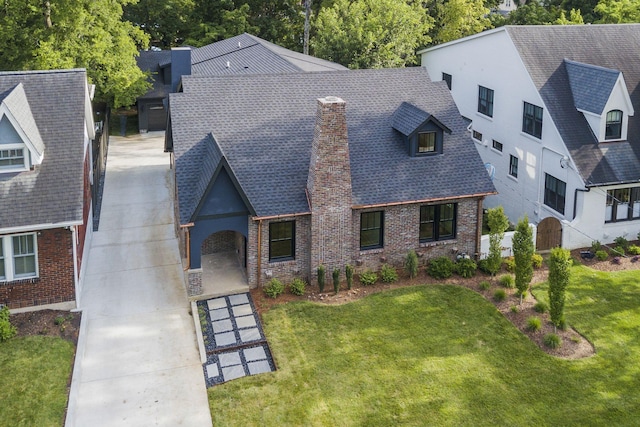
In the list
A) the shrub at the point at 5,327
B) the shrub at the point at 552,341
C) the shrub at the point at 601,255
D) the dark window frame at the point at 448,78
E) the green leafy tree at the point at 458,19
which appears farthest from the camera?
the green leafy tree at the point at 458,19

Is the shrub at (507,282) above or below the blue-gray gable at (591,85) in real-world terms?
below

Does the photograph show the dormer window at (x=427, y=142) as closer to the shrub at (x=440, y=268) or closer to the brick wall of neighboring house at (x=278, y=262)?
the shrub at (x=440, y=268)

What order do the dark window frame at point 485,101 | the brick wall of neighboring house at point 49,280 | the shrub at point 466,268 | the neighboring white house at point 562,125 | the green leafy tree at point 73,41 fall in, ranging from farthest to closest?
1. the dark window frame at point 485,101
2. the green leafy tree at point 73,41
3. the neighboring white house at point 562,125
4. the shrub at point 466,268
5. the brick wall of neighboring house at point 49,280

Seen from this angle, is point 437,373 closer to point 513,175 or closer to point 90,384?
point 90,384

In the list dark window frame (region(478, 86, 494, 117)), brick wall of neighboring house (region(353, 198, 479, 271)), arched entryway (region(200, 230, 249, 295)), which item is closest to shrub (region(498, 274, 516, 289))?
brick wall of neighboring house (region(353, 198, 479, 271))

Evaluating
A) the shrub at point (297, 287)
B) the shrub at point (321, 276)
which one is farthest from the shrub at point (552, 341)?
the shrub at point (297, 287)

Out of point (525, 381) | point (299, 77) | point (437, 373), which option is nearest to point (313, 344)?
point (437, 373)

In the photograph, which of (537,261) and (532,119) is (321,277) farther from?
(532,119)
